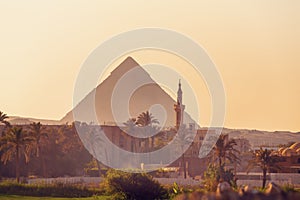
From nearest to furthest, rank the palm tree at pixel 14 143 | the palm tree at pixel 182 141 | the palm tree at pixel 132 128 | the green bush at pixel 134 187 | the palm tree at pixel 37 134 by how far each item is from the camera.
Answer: the green bush at pixel 134 187 < the palm tree at pixel 14 143 < the palm tree at pixel 37 134 < the palm tree at pixel 132 128 < the palm tree at pixel 182 141

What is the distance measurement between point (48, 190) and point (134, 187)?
7.34m

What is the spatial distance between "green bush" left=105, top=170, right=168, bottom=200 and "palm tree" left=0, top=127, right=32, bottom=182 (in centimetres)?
1657

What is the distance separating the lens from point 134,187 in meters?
42.7

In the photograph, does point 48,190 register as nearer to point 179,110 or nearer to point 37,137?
point 37,137

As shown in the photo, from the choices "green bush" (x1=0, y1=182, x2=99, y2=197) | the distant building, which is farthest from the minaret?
"green bush" (x1=0, y1=182, x2=99, y2=197)

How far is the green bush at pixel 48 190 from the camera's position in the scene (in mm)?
46625

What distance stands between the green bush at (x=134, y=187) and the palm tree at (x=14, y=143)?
1657 centimetres

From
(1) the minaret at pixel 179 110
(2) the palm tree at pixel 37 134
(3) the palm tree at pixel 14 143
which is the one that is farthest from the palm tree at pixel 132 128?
(3) the palm tree at pixel 14 143

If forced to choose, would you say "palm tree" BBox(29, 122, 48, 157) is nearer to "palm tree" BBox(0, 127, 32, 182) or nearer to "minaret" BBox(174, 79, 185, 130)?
"palm tree" BBox(0, 127, 32, 182)

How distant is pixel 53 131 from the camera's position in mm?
78562

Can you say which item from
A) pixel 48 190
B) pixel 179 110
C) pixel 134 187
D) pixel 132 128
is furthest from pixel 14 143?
pixel 179 110

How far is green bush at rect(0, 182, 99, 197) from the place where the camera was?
→ 4662 cm

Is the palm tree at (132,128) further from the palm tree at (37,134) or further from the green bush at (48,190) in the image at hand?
the green bush at (48,190)

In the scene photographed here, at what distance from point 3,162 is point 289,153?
3155 centimetres
